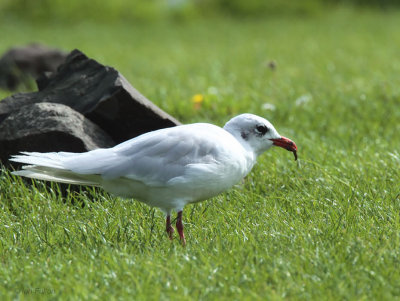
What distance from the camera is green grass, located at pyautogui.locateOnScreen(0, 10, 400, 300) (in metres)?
3.09

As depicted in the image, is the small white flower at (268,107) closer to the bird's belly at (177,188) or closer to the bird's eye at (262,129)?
the bird's eye at (262,129)

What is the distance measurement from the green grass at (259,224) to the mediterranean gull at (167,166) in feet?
0.85

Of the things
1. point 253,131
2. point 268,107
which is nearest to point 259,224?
point 253,131

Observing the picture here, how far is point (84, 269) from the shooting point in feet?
10.6

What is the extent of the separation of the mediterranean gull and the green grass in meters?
0.26

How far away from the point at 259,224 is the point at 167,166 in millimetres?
671

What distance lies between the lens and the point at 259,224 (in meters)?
3.86

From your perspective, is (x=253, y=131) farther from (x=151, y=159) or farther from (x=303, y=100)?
(x=303, y=100)

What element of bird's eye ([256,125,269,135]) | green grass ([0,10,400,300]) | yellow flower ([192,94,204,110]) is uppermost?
bird's eye ([256,125,269,135])

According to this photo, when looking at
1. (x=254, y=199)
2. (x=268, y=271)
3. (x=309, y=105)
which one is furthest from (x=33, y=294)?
(x=309, y=105)

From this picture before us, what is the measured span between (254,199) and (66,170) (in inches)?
54.7

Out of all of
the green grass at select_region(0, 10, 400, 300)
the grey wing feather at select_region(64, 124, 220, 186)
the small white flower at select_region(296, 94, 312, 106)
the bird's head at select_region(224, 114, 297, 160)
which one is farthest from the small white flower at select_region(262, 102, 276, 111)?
the grey wing feather at select_region(64, 124, 220, 186)

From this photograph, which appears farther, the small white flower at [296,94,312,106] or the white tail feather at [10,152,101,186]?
the small white flower at [296,94,312,106]

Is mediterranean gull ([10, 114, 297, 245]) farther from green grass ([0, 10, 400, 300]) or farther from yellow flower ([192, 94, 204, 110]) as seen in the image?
yellow flower ([192, 94, 204, 110])
